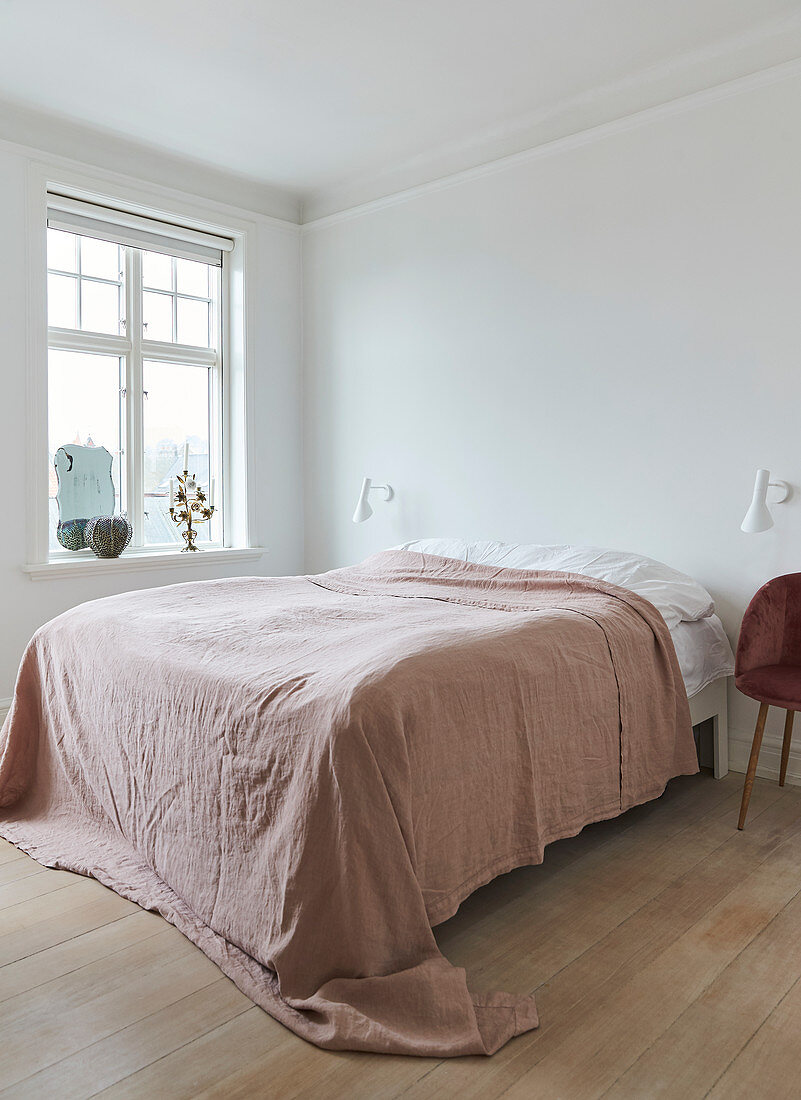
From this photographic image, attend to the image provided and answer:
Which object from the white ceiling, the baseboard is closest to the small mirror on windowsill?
the white ceiling

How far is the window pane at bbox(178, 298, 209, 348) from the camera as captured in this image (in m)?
4.17

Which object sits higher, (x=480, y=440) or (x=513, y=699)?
Answer: (x=480, y=440)

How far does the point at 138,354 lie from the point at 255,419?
66cm

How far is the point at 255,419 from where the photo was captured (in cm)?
432

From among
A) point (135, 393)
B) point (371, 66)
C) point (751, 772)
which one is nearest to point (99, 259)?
point (135, 393)

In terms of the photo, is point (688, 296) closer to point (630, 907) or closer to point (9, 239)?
point (630, 907)

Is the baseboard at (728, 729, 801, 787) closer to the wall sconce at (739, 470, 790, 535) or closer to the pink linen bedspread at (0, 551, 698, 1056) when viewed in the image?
the pink linen bedspread at (0, 551, 698, 1056)

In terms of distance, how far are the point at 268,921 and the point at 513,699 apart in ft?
2.34

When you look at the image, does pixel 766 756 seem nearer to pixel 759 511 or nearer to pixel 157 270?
pixel 759 511

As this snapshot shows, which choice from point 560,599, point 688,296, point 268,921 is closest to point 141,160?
point 688,296

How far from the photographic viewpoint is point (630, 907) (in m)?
1.97

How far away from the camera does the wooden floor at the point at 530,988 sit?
4.56 feet

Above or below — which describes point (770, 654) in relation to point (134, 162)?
below

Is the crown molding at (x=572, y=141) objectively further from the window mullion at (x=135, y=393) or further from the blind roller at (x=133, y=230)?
the window mullion at (x=135, y=393)
